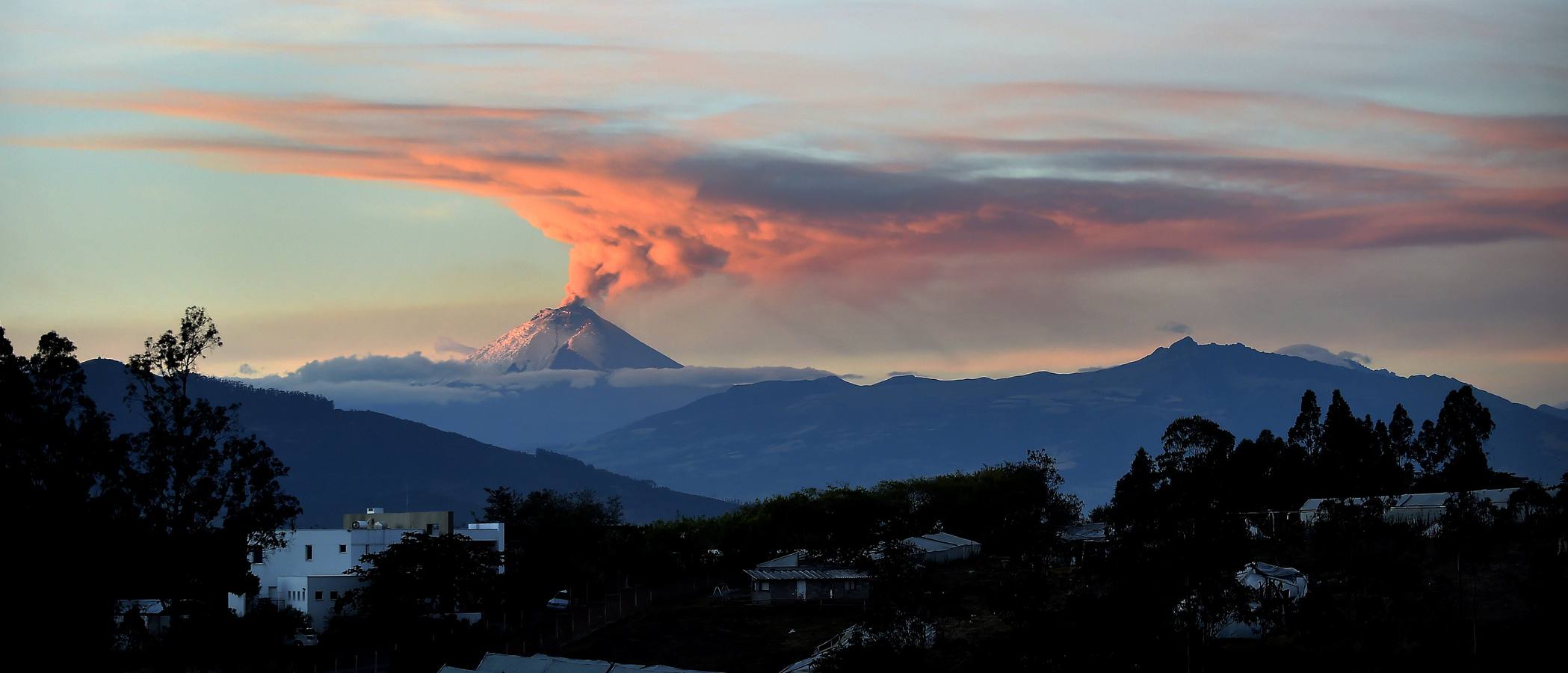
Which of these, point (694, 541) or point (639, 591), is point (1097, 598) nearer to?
point (639, 591)

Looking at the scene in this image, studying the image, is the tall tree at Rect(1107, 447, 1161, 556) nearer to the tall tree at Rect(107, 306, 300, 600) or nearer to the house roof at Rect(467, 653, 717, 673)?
the house roof at Rect(467, 653, 717, 673)

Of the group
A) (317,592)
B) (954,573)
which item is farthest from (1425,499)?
(317,592)

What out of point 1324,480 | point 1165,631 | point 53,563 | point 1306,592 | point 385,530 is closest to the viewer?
point 1165,631

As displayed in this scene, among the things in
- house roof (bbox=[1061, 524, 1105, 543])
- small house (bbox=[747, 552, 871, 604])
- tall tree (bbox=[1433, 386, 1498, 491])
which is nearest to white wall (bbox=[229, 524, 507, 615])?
small house (bbox=[747, 552, 871, 604])

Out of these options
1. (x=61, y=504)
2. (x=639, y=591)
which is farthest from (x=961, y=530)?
(x=61, y=504)

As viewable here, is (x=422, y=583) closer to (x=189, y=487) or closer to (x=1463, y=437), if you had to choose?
(x=189, y=487)

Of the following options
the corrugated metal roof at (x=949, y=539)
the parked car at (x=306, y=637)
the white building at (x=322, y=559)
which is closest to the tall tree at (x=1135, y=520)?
the corrugated metal roof at (x=949, y=539)
